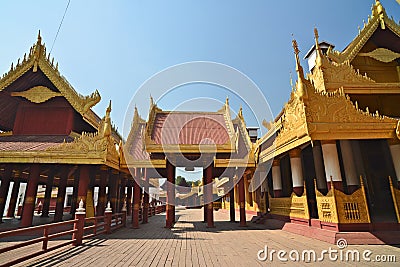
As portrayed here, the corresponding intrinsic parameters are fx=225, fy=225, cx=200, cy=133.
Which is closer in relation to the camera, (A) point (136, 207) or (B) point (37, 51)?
(B) point (37, 51)

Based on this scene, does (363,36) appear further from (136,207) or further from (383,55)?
(136,207)

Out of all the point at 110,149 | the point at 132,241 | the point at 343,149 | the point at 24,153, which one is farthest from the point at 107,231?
the point at 343,149

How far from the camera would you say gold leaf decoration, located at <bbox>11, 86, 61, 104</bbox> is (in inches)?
483

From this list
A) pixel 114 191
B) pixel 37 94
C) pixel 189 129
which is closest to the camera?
pixel 37 94

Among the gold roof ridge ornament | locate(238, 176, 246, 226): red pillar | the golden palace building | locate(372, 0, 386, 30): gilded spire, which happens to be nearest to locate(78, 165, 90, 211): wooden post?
locate(238, 176, 246, 226): red pillar

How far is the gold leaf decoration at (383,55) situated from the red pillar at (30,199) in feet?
53.6

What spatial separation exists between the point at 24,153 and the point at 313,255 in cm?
1149

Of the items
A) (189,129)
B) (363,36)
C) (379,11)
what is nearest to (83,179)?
(189,129)

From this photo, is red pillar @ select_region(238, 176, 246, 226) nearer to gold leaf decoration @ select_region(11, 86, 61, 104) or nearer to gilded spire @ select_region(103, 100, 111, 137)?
gilded spire @ select_region(103, 100, 111, 137)

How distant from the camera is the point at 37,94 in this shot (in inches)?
488

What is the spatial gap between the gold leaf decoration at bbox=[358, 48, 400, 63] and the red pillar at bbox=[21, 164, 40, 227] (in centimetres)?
1632

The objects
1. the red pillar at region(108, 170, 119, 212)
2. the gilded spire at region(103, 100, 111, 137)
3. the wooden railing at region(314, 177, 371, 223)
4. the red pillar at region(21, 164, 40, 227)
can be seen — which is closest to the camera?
the wooden railing at region(314, 177, 371, 223)

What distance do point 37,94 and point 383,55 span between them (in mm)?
17952

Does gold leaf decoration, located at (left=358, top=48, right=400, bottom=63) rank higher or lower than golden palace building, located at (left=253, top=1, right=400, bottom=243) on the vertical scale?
higher
